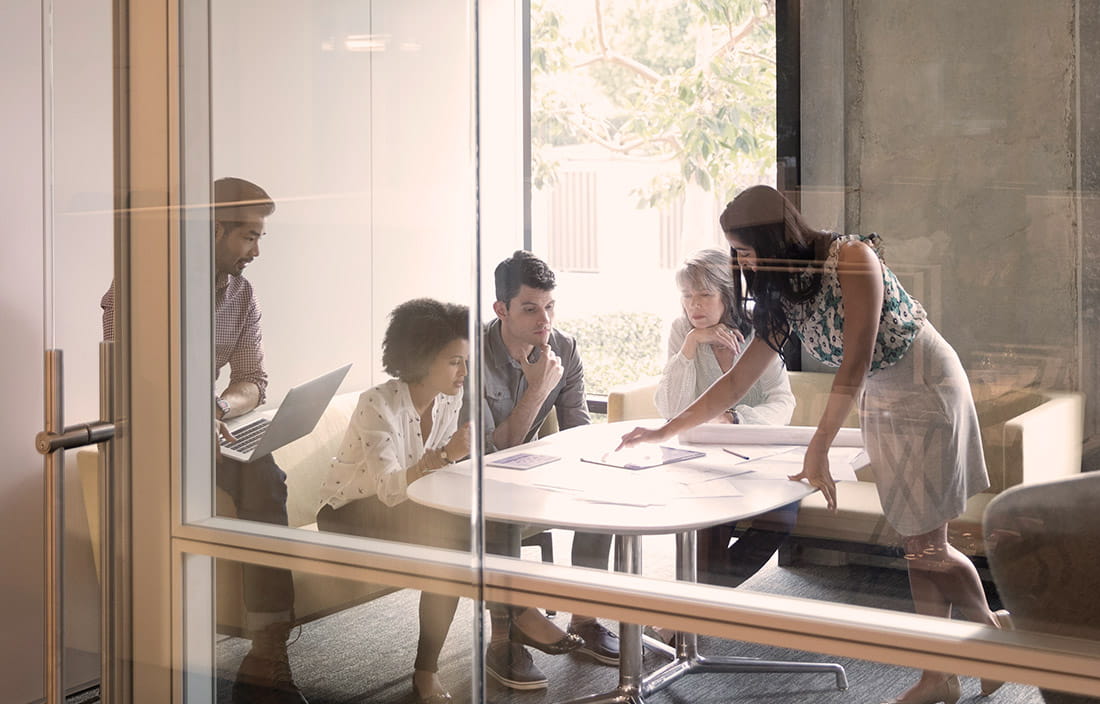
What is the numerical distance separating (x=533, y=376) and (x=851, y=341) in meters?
0.59

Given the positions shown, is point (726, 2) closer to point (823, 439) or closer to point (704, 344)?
point (704, 344)

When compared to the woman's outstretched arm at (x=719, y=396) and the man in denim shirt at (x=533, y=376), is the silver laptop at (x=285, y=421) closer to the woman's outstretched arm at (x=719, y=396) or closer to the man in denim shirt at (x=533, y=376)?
the man in denim shirt at (x=533, y=376)

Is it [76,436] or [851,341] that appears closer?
[851,341]

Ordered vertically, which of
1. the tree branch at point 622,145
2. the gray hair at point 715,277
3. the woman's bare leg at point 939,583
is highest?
the tree branch at point 622,145

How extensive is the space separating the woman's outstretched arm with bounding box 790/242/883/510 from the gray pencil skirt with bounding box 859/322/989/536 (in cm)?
3

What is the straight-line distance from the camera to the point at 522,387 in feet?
6.30

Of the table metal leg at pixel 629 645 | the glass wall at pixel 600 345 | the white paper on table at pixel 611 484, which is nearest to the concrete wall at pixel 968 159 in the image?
the glass wall at pixel 600 345

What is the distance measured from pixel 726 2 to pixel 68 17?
1.28 m

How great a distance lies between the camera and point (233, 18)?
203cm

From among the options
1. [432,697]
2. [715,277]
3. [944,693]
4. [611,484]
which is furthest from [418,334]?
[944,693]

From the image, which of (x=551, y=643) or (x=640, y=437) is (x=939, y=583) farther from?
(x=551, y=643)

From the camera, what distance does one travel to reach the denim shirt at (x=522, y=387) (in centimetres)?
187

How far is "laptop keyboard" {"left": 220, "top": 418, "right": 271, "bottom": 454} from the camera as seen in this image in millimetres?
2082

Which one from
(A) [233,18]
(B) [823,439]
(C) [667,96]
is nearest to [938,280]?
(B) [823,439]
